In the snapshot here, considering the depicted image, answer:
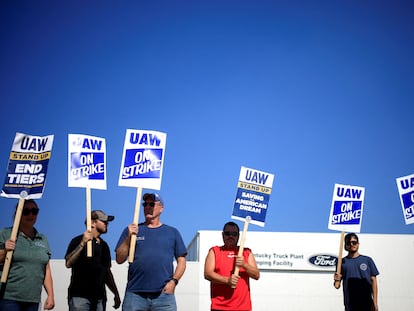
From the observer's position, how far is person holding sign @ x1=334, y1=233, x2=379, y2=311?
25.4 ft

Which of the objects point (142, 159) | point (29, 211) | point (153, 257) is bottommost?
point (153, 257)

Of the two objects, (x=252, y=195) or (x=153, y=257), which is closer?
(x=153, y=257)

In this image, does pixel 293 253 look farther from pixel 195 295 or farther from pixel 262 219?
pixel 262 219

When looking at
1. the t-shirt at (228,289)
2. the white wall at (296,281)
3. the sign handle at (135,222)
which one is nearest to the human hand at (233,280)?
the t-shirt at (228,289)

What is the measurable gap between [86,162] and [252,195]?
2810 millimetres

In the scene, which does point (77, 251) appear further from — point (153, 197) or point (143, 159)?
point (143, 159)

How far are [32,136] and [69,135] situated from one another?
565 mm

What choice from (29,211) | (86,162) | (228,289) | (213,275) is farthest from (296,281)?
(29,211)

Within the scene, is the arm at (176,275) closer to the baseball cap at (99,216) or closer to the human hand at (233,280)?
the human hand at (233,280)

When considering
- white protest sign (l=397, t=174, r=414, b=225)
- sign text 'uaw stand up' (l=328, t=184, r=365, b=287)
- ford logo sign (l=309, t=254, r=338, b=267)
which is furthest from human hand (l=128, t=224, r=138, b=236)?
ford logo sign (l=309, t=254, r=338, b=267)

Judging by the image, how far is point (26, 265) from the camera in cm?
565

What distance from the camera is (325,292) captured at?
23438 millimetres

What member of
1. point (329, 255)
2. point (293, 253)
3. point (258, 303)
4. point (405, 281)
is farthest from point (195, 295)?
point (405, 281)

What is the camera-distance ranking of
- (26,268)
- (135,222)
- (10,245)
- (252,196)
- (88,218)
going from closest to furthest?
1. (10,245)
2. (26,268)
3. (135,222)
4. (88,218)
5. (252,196)
